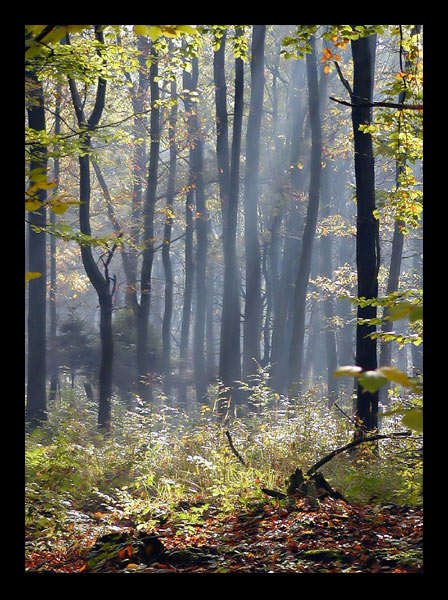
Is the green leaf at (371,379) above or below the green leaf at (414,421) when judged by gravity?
above

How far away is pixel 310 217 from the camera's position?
17.0 m

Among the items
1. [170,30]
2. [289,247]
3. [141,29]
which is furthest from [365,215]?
[289,247]

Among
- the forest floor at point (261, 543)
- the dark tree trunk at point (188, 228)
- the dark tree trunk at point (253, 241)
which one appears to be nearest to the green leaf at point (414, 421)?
the forest floor at point (261, 543)

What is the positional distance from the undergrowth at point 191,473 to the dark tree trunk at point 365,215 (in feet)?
1.92

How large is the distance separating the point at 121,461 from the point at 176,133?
1547 centimetres

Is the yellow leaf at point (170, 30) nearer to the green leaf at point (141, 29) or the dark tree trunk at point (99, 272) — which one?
the green leaf at point (141, 29)

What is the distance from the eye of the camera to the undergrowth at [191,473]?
6.06m

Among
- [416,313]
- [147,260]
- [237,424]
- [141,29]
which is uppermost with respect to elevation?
[147,260]

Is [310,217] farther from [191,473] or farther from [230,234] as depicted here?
[191,473]

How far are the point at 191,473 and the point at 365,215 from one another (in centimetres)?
448

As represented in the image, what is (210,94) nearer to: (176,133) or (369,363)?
(176,133)

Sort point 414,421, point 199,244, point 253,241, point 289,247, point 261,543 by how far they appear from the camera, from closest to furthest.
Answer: point 414,421
point 261,543
point 253,241
point 199,244
point 289,247
